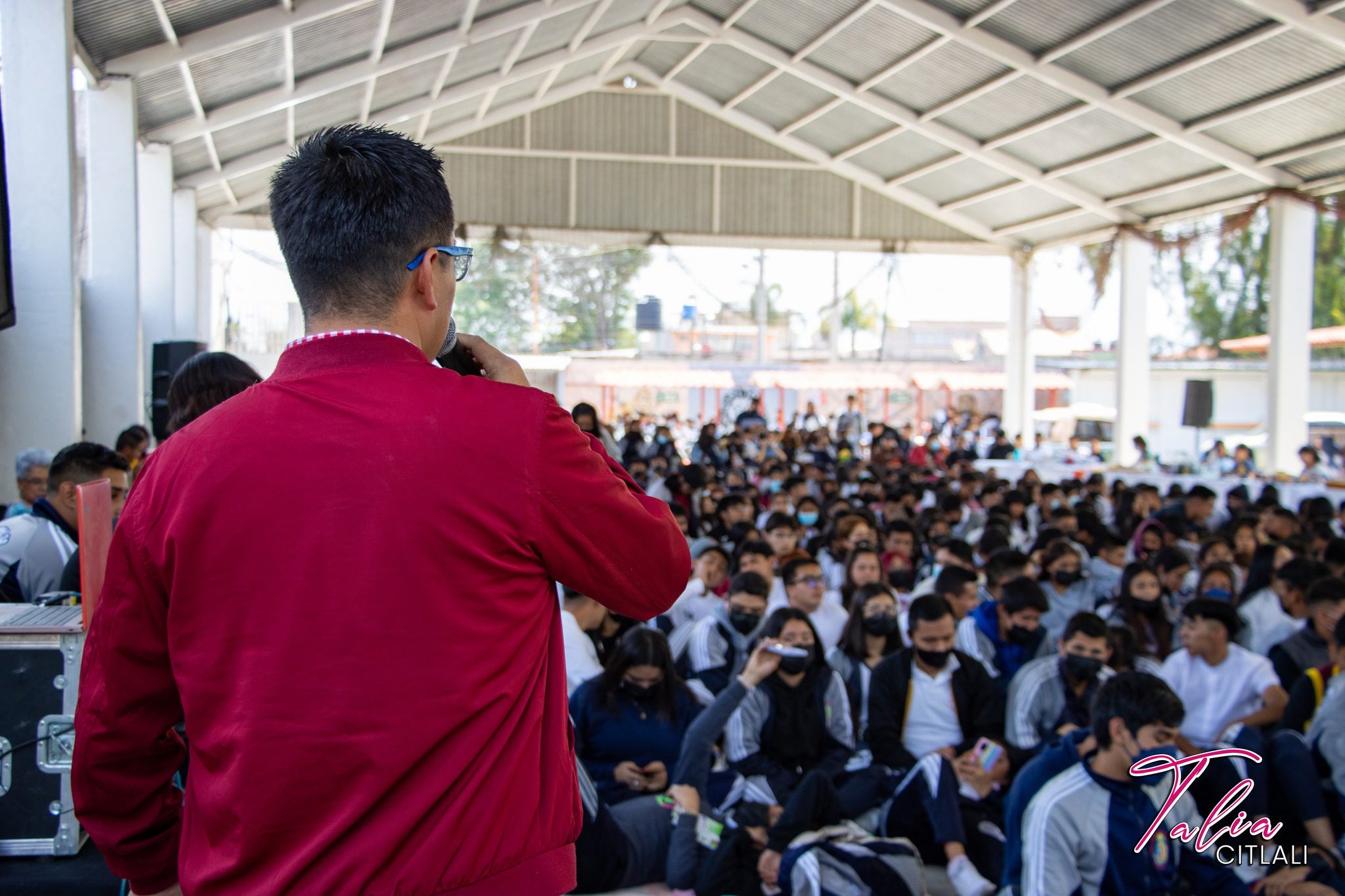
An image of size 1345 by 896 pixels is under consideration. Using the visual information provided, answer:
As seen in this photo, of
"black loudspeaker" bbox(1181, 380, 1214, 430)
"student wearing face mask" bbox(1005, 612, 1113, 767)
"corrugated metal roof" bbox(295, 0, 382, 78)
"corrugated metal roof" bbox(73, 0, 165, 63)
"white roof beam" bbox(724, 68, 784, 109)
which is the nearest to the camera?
"student wearing face mask" bbox(1005, 612, 1113, 767)

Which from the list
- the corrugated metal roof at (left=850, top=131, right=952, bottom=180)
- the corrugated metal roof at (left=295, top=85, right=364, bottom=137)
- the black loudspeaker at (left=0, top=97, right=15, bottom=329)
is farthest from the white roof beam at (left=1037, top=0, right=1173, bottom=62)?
the black loudspeaker at (left=0, top=97, right=15, bottom=329)

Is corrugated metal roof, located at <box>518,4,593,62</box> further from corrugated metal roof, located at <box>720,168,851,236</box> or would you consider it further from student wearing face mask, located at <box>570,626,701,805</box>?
student wearing face mask, located at <box>570,626,701,805</box>

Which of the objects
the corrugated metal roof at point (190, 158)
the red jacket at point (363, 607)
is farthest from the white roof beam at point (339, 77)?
the red jacket at point (363, 607)

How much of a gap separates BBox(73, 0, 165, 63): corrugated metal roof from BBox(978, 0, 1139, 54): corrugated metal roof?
27.6ft

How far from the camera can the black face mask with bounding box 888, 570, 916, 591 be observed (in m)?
6.26

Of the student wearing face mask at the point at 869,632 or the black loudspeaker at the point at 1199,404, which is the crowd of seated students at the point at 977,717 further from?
the black loudspeaker at the point at 1199,404

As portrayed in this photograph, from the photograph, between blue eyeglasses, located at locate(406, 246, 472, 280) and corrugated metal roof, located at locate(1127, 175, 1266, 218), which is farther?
corrugated metal roof, located at locate(1127, 175, 1266, 218)

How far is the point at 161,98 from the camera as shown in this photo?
32.0 feet

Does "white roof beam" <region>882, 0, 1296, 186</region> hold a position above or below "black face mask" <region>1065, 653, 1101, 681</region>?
above

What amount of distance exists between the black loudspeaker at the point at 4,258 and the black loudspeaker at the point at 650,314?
1469 cm

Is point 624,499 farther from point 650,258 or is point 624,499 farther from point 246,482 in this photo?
point 650,258

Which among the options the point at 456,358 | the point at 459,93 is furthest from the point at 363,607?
the point at 459,93

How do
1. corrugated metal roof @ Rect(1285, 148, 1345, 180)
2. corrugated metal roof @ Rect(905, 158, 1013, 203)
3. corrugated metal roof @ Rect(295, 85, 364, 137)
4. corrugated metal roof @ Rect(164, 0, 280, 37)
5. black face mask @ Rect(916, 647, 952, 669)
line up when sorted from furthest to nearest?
corrugated metal roof @ Rect(905, 158, 1013, 203), corrugated metal roof @ Rect(295, 85, 364, 137), corrugated metal roof @ Rect(1285, 148, 1345, 180), corrugated metal roof @ Rect(164, 0, 280, 37), black face mask @ Rect(916, 647, 952, 669)

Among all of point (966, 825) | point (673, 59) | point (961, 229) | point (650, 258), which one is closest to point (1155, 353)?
point (650, 258)
